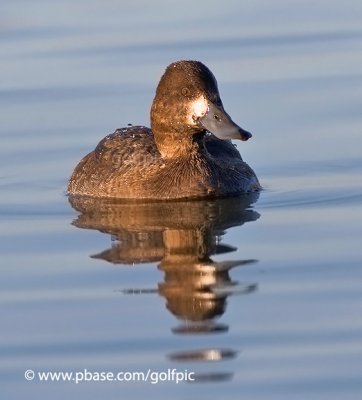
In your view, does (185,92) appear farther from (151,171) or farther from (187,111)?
(151,171)

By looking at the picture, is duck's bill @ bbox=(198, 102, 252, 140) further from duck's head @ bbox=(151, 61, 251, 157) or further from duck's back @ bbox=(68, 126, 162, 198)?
duck's back @ bbox=(68, 126, 162, 198)

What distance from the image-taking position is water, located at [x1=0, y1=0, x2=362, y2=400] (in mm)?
9156

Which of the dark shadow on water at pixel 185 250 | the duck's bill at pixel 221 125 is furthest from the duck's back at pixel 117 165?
the duck's bill at pixel 221 125

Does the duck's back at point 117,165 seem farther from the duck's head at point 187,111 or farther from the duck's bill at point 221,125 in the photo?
the duck's bill at point 221,125

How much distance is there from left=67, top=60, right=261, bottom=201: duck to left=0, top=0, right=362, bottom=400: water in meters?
0.29

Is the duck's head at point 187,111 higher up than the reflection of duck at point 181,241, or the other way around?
the duck's head at point 187,111

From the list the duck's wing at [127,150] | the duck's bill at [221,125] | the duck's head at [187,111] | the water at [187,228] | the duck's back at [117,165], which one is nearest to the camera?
the water at [187,228]

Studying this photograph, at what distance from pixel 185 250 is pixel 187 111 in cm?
245

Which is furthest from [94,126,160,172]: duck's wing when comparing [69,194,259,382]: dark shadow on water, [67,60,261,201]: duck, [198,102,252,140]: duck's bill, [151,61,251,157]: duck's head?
[198,102,252,140]: duck's bill

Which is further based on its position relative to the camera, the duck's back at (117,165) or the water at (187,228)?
the duck's back at (117,165)

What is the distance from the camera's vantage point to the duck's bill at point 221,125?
13.6 m

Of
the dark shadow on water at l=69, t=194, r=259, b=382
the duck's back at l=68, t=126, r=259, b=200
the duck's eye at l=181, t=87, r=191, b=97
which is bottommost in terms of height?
the dark shadow on water at l=69, t=194, r=259, b=382

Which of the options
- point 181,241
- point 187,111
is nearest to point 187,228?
point 181,241

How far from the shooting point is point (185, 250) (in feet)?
39.4
